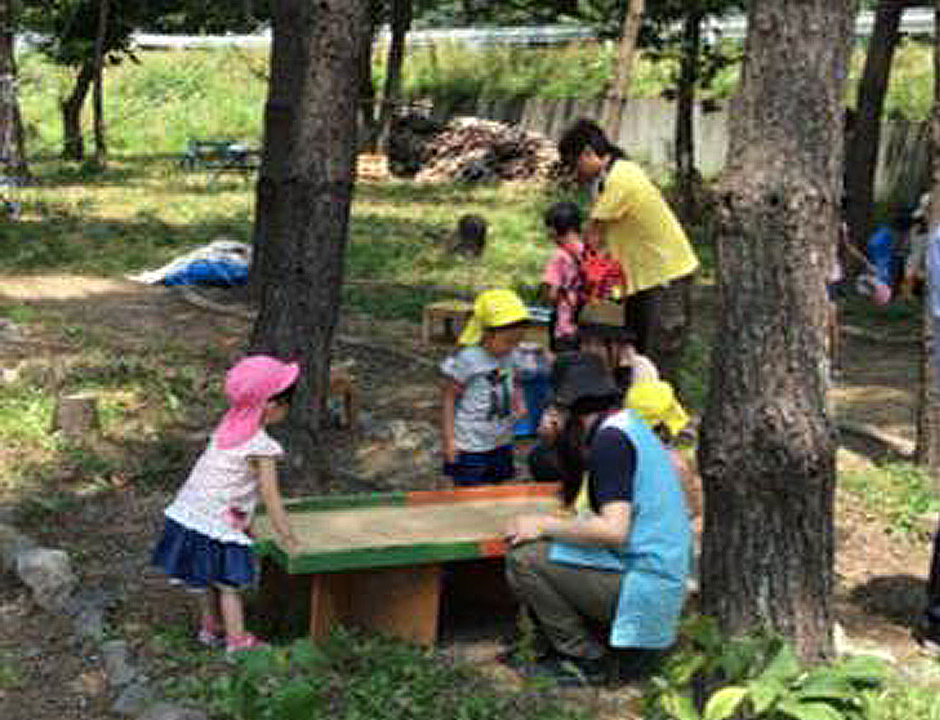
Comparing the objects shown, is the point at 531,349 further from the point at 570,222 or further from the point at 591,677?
the point at 591,677

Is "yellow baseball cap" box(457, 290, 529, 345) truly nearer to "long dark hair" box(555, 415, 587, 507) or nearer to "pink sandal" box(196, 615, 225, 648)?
"long dark hair" box(555, 415, 587, 507)

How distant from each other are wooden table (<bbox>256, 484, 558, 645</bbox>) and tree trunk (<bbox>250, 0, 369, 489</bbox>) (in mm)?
1209

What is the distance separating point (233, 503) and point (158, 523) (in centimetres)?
176

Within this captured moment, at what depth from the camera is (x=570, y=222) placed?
7801mm

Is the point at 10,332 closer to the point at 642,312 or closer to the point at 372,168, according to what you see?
the point at 642,312

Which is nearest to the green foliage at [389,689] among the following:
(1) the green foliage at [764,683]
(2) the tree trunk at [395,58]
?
(1) the green foliage at [764,683]

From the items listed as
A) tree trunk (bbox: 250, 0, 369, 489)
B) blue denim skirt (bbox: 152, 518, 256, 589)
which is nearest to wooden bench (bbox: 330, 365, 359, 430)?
tree trunk (bbox: 250, 0, 369, 489)

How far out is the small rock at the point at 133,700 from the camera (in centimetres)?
477

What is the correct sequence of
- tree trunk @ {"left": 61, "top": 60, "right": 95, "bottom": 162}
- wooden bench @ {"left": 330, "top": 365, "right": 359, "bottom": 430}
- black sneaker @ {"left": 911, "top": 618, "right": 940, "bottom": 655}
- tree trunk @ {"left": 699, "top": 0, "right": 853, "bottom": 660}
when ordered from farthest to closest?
tree trunk @ {"left": 61, "top": 60, "right": 95, "bottom": 162} → wooden bench @ {"left": 330, "top": 365, "right": 359, "bottom": 430} → black sneaker @ {"left": 911, "top": 618, "right": 940, "bottom": 655} → tree trunk @ {"left": 699, "top": 0, "right": 853, "bottom": 660}

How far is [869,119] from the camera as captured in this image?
52.8ft

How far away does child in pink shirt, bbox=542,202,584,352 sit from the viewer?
738 centimetres

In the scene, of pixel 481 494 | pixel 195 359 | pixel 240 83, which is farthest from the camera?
pixel 240 83

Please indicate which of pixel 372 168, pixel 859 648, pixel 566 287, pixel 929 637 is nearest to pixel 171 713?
pixel 859 648

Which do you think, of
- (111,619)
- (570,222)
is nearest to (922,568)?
(570,222)
